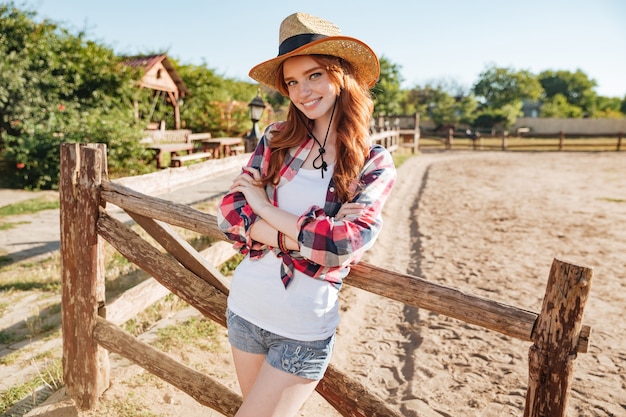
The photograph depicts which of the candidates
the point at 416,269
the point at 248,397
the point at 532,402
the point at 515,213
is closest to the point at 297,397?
the point at 248,397

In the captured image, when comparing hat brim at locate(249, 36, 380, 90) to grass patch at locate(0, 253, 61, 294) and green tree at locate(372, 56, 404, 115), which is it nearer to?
grass patch at locate(0, 253, 61, 294)

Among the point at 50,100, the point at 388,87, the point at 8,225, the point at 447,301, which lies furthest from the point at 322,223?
the point at 388,87

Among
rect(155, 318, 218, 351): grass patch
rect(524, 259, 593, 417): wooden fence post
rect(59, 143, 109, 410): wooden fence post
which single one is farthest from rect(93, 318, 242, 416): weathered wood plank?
rect(524, 259, 593, 417): wooden fence post

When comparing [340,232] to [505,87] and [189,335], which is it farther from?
[505,87]

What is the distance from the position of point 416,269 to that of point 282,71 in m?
4.25

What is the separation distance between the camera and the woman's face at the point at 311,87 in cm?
160

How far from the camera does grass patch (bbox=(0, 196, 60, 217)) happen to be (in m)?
7.43

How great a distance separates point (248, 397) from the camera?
58.0 inches

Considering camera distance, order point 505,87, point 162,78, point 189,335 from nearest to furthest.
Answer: point 189,335 < point 162,78 < point 505,87

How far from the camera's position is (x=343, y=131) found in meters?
1.59

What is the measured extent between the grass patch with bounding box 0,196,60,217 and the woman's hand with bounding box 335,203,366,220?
25.2ft

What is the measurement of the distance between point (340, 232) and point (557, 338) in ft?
2.56

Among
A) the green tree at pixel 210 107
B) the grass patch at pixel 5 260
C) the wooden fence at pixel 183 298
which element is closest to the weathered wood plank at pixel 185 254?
the wooden fence at pixel 183 298

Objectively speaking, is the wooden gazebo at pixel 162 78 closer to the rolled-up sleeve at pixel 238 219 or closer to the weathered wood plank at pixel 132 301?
the weathered wood plank at pixel 132 301
